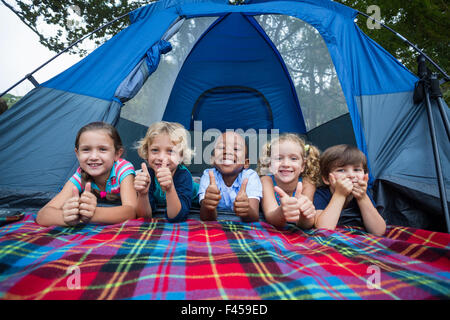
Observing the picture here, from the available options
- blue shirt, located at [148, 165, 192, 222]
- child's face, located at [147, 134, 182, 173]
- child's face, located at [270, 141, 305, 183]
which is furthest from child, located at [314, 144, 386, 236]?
child's face, located at [147, 134, 182, 173]

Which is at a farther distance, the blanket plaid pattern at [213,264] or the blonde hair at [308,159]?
the blonde hair at [308,159]

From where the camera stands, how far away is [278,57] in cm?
237

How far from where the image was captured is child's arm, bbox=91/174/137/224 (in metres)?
1.05

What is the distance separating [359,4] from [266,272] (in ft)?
12.9

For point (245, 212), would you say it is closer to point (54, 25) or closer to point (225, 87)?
point (225, 87)

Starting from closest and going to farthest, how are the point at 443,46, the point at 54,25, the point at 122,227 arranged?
the point at 122,227 < the point at 443,46 < the point at 54,25

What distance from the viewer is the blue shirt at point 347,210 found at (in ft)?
4.01

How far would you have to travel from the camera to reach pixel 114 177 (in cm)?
127

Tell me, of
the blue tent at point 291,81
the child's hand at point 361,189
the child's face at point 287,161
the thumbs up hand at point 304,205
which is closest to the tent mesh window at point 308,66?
the blue tent at point 291,81

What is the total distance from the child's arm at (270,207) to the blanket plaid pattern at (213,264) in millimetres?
67

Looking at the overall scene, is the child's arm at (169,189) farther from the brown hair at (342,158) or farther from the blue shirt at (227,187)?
the brown hair at (342,158)

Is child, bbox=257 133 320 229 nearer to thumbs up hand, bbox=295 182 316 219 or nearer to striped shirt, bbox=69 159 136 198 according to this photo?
thumbs up hand, bbox=295 182 316 219
